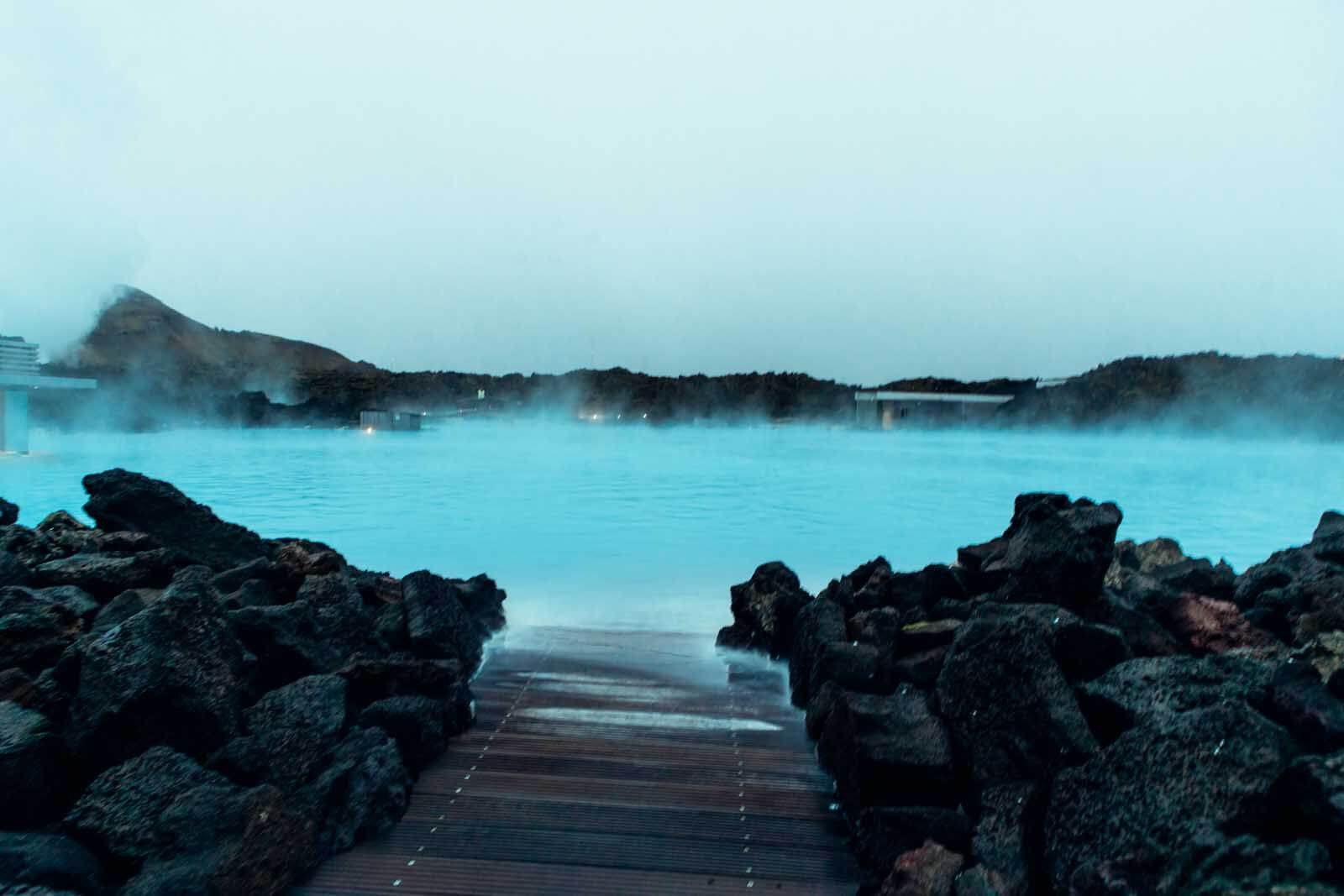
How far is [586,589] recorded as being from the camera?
466 inches

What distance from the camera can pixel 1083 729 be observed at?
221 centimetres

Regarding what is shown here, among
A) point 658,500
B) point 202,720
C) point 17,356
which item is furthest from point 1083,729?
point 17,356

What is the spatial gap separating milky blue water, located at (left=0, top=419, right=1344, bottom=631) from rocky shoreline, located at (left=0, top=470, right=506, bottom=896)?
4983mm

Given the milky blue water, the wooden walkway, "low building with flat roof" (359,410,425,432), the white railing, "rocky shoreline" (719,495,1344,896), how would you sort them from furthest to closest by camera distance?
1. "low building with flat roof" (359,410,425,432)
2. the white railing
3. the milky blue water
4. the wooden walkway
5. "rocky shoreline" (719,495,1344,896)

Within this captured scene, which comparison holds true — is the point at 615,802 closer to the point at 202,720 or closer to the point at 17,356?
the point at 202,720

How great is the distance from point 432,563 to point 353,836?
13719 mm

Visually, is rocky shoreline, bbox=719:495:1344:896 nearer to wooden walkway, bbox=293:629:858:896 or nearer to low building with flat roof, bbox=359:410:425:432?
wooden walkway, bbox=293:629:858:896

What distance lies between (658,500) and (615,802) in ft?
60.3

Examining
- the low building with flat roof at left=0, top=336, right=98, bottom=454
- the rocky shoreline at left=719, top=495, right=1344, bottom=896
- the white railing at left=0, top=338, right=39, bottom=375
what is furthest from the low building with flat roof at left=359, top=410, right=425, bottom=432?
the rocky shoreline at left=719, top=495, right=1344, bottom=896

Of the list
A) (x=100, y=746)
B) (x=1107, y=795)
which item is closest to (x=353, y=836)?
(x=100, y=746)

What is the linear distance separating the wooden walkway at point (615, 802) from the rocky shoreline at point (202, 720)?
0.16 m

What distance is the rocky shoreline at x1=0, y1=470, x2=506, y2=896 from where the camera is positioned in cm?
196

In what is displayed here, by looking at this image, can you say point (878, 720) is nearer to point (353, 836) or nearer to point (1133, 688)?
point (1133, 688)

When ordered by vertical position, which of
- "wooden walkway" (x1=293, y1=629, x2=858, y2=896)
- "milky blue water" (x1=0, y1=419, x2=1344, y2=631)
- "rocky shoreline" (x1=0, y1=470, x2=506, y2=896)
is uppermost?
"rocky shoreline" (x1=0, y1=470, x2=506, y2=896)
